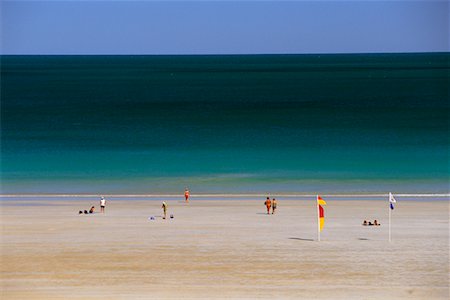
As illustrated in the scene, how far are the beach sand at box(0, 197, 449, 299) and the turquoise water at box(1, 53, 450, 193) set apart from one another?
530 inches

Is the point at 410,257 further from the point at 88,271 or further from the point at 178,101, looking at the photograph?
the point at 178,101

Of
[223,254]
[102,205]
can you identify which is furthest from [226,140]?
[223,254]

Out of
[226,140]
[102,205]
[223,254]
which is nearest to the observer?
[223,254]

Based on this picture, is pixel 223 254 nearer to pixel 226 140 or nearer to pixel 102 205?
pixel 102 205

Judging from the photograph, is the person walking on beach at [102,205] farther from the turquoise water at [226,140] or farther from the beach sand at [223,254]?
the turquoise water at [226,140]

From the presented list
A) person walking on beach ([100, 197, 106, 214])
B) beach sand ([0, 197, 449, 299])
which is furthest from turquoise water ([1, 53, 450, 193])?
beach sand ([0, 197, 449, 299])

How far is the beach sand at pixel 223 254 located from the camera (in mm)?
29812

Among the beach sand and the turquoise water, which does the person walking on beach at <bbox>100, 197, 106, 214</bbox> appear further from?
the turquoise water

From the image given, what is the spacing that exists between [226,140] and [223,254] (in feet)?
189

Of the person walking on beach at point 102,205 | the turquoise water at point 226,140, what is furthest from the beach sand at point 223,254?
the turquoise water at point 226,140

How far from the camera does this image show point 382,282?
30562 mm

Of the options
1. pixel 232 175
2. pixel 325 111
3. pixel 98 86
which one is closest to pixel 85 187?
pixel 232 175

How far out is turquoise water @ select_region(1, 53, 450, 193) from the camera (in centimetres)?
6297

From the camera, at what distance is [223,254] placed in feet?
115
